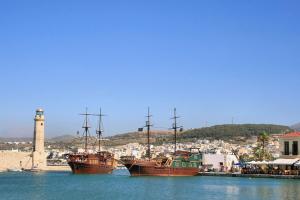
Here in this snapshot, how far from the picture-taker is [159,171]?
74.6 metres

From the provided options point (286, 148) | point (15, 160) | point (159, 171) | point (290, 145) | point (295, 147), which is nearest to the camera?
point (295, 147)

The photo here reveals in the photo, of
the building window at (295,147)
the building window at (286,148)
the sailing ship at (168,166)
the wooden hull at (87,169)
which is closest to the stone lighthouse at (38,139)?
the wooden hull at (87,169)

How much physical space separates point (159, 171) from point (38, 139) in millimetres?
34718

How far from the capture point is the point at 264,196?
4153 cm

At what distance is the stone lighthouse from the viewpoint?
102875 mm

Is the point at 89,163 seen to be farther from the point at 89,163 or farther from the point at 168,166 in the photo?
the point at 168,166

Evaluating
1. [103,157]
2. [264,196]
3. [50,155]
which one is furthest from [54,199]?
[50,155]

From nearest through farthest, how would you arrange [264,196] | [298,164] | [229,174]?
[264,196], [298,164], [229,174]

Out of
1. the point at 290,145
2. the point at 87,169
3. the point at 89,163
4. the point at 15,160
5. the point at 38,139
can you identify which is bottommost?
the point at 87,169

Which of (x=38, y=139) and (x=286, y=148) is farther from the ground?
(x=38, y=139)

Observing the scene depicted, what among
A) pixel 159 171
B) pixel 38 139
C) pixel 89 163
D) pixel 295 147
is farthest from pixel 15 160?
pixel 295 147

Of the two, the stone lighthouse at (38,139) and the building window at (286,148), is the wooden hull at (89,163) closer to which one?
the stone lighthouse at (38,139)

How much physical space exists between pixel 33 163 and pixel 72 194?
61673 mm

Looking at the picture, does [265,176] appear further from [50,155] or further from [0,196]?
[50,155]
